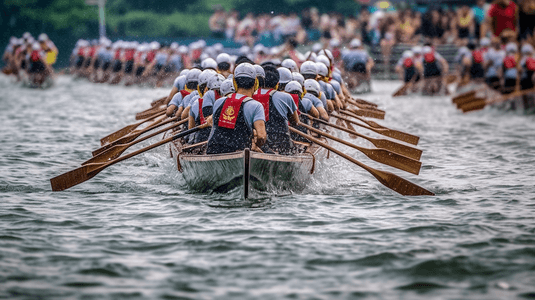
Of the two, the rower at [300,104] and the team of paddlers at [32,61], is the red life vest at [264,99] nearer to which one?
the rower at [300,104]

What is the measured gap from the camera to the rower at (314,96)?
38.4ft

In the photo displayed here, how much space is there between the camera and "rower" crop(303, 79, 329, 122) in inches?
460

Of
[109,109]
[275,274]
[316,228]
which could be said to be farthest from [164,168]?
[109,109]

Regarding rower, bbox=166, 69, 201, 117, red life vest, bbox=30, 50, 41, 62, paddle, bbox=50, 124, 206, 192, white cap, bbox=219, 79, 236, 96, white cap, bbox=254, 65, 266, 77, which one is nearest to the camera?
white cap, bbox=219, 79, 236, 96

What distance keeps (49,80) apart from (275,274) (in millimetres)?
26310

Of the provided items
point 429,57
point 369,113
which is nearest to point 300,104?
point 369,113

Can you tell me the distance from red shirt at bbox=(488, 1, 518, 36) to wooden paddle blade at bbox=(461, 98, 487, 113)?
6.94ft

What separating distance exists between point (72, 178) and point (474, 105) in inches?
523

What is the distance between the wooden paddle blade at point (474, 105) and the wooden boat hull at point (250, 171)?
37.1ft

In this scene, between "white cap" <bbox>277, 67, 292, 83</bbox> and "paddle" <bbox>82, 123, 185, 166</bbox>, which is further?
"white cap" <bbox>277, 67, 292, 83</bbox>

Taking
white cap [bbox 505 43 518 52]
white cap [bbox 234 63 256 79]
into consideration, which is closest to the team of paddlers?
white cap [bbox 505 43 518 52]

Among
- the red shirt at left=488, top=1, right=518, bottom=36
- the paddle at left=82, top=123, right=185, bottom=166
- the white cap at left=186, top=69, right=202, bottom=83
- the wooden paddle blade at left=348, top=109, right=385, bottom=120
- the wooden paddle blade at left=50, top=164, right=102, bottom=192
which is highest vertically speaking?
the red shirt at left=488, top=1, right=518, bottom=36

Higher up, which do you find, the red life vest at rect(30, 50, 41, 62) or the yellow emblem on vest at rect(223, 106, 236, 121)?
the red life vest at rect(30, 50, 41, 62)

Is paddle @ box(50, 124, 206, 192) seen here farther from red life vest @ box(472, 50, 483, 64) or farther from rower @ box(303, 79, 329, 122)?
red life vest @ box(472, 50, 483, 64)
